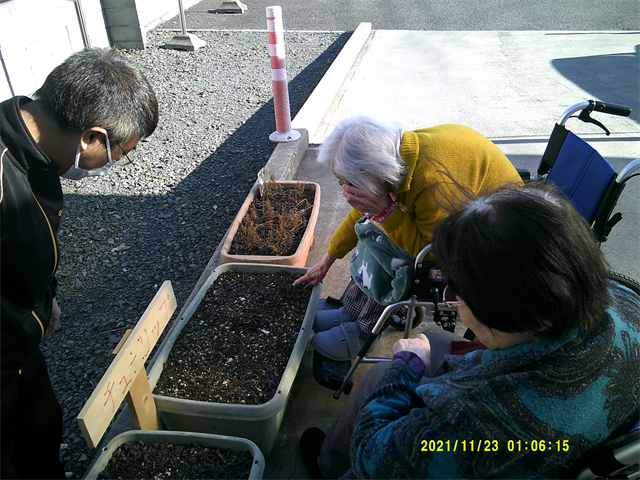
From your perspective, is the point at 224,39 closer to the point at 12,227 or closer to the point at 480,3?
the point at 480,3

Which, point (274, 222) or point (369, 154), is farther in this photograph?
point (274, 222)

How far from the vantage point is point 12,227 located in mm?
1322

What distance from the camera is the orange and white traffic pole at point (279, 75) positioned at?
4418 mm

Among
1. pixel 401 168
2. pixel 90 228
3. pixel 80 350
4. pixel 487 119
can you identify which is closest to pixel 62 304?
pixel 80 350

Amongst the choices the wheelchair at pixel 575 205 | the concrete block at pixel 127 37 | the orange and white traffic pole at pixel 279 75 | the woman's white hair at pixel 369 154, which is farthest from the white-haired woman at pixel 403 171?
the concrete block at pixel 127 37

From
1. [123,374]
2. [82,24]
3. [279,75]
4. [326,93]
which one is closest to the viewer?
[123,374]

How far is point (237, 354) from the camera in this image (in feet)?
6.98

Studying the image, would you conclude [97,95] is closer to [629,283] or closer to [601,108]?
[629,283]

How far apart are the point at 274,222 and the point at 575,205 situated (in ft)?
5.87

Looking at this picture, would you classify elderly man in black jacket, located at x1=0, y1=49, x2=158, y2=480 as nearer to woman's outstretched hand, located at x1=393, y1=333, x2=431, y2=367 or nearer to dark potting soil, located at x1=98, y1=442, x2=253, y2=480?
dark potting soil, located at x1=98, y1=442, x2=253, y2=480

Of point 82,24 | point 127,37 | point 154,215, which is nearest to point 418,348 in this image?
point 154,215

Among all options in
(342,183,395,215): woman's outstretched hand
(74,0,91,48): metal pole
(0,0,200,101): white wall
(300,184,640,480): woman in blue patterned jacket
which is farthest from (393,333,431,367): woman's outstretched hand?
(74,0,91,48): metal pole

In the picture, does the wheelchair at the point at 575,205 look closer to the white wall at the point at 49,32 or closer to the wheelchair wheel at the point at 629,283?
the wheelchair wheel at the point at 629,283

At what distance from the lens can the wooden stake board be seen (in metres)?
1.30
